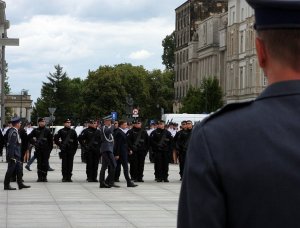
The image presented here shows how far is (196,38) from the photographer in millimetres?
142250

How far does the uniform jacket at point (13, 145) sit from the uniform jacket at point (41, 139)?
435 centimetres

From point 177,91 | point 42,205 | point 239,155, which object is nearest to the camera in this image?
point 239,155

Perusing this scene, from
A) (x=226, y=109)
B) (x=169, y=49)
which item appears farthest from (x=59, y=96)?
(x=226, y=109)

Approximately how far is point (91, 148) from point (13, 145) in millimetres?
5324

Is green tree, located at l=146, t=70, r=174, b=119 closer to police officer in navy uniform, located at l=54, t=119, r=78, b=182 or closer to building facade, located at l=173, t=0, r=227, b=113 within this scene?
building facade, located at l=173, t=0, r=227, b=113

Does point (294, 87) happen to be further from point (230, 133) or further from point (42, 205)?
point (42, 205)

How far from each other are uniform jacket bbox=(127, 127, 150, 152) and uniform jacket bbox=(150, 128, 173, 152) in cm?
65

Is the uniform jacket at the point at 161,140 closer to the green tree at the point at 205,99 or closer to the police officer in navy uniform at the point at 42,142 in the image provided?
the police officer in navy uniform at the point at 42,142

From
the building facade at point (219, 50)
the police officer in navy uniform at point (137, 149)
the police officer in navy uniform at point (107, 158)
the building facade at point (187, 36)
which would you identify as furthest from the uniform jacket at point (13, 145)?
the building facade at point (187, 36)

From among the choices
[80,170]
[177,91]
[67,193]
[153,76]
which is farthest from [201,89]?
[67,193]

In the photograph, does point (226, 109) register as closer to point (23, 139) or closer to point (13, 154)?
point (13, 154)

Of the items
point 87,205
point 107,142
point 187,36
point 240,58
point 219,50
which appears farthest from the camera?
point 187,36

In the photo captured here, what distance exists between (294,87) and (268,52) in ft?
0.46

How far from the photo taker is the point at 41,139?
87.4ft
